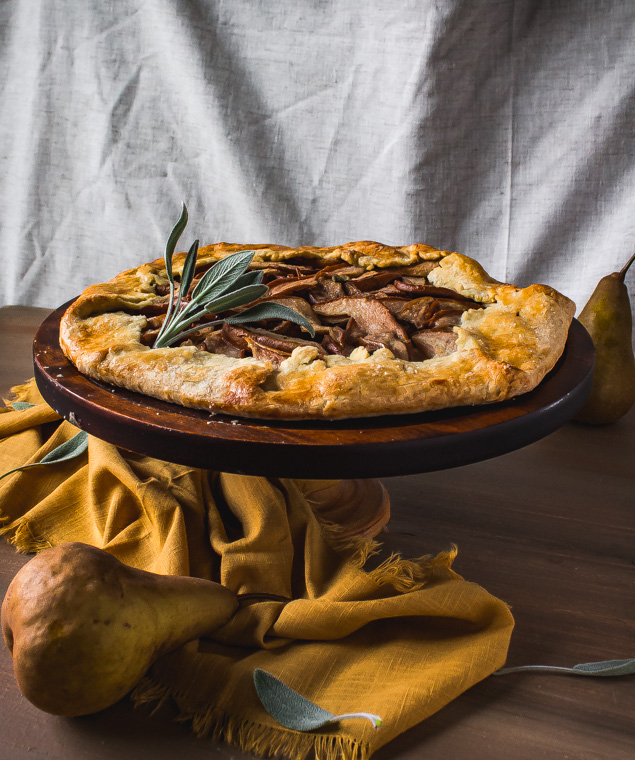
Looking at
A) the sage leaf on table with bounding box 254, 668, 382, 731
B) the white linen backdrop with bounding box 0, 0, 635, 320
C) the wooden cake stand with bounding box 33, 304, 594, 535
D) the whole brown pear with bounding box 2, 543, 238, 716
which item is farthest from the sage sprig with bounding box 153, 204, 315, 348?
the white linen backdrop with bounding box 0, 0, 635, 320

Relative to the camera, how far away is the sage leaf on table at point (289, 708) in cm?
108

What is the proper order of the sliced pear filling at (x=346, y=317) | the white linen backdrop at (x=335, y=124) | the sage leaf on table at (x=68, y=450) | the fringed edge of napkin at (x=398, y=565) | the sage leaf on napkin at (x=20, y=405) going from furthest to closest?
1. the white linen backdrop at (x=335, y=124)
2. the sage leaf on napkin at (x=20, y=405)
3. the sage leaf on table at (x=68, y=450)
4. the sliced pear filling at (x=346, y=317)
5. the fringed edge of napkin at (x=398, y=565)

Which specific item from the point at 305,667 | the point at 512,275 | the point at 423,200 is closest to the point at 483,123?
the point at 423,200

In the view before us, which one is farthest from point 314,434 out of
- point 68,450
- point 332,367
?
point 68,450

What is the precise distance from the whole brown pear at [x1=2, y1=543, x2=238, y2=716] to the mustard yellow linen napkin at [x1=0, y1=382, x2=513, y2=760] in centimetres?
9

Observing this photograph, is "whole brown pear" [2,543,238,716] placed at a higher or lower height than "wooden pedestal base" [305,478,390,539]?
higher

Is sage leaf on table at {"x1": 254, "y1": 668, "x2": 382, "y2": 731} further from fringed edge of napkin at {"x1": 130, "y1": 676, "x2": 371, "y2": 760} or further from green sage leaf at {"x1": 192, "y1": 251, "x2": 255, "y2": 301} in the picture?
green sage leaf at {"x1": 192, "y1": 251, "x2": 255, "y2": 301}

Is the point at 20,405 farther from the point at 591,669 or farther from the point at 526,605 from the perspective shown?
the point at 591,669

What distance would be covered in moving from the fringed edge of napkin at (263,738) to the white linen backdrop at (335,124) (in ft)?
7.16

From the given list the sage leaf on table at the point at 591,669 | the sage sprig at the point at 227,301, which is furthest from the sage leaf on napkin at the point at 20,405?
the sage leaf on table at the point at 591,669

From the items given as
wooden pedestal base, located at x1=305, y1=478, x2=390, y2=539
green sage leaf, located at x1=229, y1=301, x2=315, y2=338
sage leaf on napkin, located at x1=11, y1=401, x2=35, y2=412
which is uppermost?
green sage leaf, located at x1=229, y1=301, x2=315, y2=338

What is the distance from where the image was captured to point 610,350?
203 cm

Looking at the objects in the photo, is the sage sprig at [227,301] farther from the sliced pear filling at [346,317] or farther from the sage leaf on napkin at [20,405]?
the sage leaf on napkin at [20,405]

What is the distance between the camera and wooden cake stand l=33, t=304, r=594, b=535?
3.73 ft
